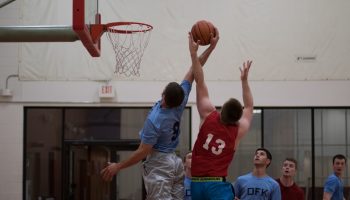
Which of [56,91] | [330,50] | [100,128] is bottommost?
[100,128]

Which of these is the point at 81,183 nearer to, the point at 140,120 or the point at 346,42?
the point at 140,120

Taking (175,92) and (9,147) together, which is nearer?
(175,92)

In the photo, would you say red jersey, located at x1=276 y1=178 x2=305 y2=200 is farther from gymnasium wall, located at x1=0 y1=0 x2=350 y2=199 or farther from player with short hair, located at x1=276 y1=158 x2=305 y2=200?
gymnasium wall, located at x1=0 y1=0 x2=350 y2=199

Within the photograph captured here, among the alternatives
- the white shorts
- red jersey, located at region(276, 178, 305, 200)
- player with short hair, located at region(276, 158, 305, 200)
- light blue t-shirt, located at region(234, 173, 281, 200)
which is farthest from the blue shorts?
red jersey, located at region(276, 178, 305, 200)

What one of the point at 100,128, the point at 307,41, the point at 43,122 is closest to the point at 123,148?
the point at 100,128

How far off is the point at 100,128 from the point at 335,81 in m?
5.04

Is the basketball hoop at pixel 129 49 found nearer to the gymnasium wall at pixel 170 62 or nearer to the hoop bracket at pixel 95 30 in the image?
the gymnasium wall at pixel 170 62

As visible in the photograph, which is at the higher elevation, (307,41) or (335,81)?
(307,41)

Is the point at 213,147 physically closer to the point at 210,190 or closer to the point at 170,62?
the point at 210,190

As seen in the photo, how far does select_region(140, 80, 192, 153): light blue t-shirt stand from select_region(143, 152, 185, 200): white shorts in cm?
8

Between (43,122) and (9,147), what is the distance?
2.83ft

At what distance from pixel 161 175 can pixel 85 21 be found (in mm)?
2644

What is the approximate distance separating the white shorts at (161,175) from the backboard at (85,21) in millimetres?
2199

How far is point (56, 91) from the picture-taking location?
12.8 m
